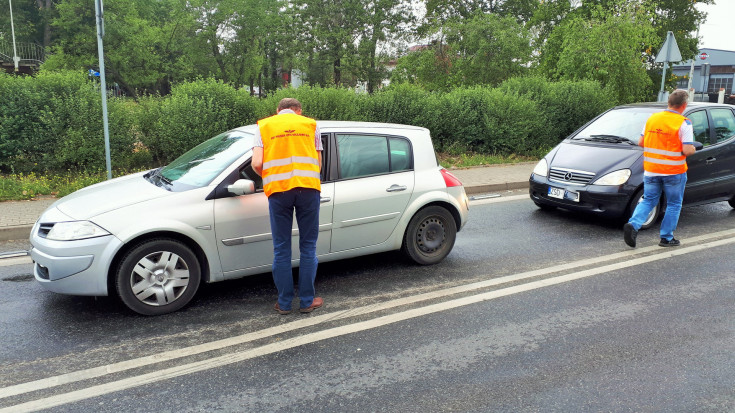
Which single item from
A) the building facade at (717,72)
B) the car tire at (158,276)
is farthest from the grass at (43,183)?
the building facade at (717,72)

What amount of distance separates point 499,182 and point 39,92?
A: 28.1 feet

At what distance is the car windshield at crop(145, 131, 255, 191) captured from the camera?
4.88 metres

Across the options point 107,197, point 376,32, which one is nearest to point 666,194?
point 107,197

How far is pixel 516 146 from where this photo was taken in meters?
14.4

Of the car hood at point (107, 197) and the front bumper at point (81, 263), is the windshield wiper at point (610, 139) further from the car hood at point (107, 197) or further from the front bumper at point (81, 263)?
the front bumper at point (81, 263)

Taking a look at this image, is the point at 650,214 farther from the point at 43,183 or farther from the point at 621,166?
the point at 43,183

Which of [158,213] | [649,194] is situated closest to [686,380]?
[649,194]

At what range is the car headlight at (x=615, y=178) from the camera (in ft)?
24.3

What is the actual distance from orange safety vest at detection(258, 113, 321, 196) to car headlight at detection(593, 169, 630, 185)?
15.6 ft

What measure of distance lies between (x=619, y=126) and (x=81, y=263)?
7531 millimetres

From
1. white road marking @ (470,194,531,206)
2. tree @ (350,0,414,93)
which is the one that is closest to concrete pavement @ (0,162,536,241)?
white road marking @ (470,194,531,206)

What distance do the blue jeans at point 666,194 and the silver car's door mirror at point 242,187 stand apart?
460cm

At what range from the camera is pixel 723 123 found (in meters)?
8.38

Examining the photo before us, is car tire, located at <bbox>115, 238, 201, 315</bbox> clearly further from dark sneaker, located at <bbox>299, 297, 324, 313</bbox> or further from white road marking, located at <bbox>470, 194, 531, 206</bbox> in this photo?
white road marking, located at <bbox>470, 194, 531, 206</bbox>
